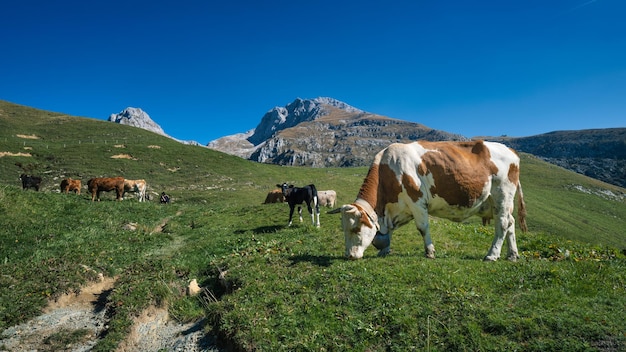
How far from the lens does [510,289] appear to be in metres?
8.48

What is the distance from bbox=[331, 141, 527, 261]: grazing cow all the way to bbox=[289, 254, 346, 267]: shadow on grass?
814 mm

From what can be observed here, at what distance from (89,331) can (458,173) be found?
40.9ft

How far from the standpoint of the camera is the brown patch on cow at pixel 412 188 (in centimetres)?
1070

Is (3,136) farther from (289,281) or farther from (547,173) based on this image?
(547,173)

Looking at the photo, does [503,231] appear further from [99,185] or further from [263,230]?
[99,185]

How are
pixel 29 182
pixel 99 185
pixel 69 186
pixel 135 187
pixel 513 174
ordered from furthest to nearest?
pixel 135 187
pixel 69 186
pixel 29 182
pixel 99 185
pixel 513 174

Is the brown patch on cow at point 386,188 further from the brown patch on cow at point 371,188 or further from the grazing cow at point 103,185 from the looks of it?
the grazing cow at point 103,185

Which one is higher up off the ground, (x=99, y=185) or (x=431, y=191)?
(x=99, y=185)

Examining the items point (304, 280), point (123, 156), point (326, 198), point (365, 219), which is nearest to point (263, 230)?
point (304, 280)

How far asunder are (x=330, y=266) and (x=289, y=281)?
145cm

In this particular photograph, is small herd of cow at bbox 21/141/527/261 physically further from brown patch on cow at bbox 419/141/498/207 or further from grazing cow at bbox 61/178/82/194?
grazing cow at bbox 61/178/82/194

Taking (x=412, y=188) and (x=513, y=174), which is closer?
(x=412, y=188)

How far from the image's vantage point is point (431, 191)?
35.4ft

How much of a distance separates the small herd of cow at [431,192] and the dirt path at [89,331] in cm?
561
